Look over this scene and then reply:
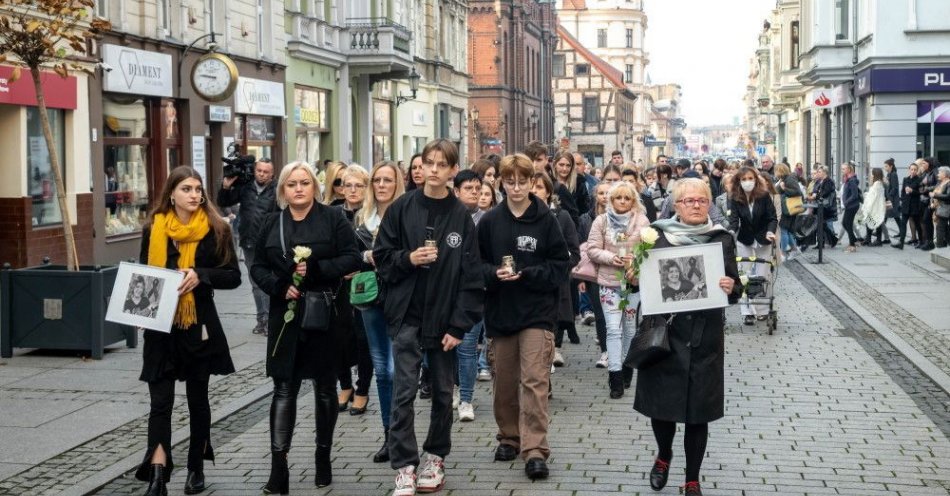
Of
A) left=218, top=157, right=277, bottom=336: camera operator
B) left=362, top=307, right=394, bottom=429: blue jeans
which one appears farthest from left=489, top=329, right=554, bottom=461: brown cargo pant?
left=218, top=157, right=277, bottom=336: camera operator

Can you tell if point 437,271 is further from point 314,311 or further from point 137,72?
point 137,72

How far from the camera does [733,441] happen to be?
27.9ft

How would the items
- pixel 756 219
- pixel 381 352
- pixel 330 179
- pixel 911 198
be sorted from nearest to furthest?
pixel 381 352, pixel 330 179, pixel 756 219, pixel 911 198

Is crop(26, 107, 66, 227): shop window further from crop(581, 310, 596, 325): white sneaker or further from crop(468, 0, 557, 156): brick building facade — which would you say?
crop(468, 0, 557, 156): brick building facade

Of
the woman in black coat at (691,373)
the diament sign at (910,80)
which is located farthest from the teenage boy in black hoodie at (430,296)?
the diament sign at (910,80)

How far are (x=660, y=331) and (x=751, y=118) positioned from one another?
148093 millimetres

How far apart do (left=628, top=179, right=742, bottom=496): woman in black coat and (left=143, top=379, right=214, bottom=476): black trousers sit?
235 cm

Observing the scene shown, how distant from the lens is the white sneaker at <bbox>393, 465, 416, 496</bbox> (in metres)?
6.99

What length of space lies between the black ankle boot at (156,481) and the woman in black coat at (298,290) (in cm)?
56

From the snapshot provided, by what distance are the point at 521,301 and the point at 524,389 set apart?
20.3 inches

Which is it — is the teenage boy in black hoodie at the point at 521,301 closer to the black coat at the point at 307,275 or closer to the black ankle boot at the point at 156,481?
the black coat at the point at 307,275

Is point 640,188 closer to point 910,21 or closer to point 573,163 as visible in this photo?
point 573,163

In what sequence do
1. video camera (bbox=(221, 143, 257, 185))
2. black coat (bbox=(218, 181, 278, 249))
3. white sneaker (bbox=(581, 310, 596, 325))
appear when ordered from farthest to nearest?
white sneaker (bbox=(581, 310, 596, 325)) → video camera (bbox=(221, 143, 257, 185)) → black coat (bbox=(218, 181, 278, 249))

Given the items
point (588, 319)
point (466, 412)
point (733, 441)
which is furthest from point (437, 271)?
point (588, 319)
